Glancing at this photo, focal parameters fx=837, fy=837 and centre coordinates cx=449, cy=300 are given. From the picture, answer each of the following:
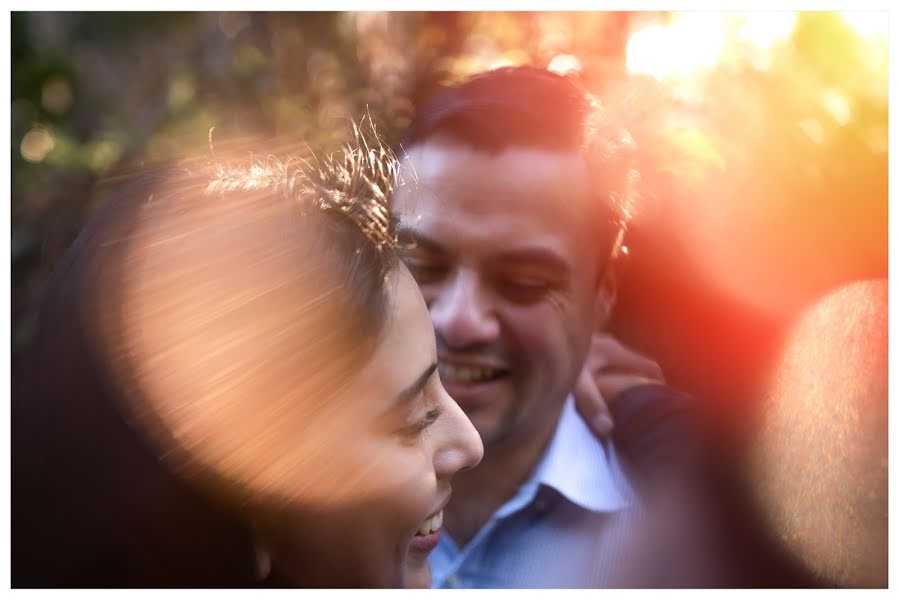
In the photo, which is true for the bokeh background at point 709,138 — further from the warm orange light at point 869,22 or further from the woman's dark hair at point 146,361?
the woman's dark hair at point 146,361

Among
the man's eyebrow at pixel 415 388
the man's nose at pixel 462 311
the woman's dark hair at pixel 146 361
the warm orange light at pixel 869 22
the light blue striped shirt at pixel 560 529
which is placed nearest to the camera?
the woman's dark hair at pixel 146 361

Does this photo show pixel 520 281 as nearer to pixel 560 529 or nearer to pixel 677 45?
pixel 560 529

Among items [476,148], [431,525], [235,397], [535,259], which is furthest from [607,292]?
[235,397]

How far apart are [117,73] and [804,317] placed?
1.44m

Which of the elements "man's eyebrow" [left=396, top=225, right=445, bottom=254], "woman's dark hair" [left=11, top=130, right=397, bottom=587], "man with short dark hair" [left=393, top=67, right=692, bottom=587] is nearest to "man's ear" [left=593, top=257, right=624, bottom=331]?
"man with short dark hair" [left=393, top=67, right=692, bottom=587]

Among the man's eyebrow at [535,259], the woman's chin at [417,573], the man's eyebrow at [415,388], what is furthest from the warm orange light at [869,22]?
the woman's chin at [417,573]

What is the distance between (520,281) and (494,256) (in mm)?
43

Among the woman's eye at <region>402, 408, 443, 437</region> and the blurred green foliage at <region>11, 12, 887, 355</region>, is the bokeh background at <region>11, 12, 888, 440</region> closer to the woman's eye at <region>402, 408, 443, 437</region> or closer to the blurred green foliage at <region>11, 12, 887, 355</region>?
the blurred green foliage at <region>11, 12, 887, 355</region>

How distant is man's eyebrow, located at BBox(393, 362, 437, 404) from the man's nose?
121 millimetres

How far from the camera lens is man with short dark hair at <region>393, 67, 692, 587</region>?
3.08 ft

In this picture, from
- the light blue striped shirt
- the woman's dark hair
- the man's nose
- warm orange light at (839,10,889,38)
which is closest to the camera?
the woman's dark hair

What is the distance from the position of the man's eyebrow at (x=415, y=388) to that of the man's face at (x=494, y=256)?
12 cm

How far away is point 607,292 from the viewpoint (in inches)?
40.4

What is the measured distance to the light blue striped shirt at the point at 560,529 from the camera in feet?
3.39
